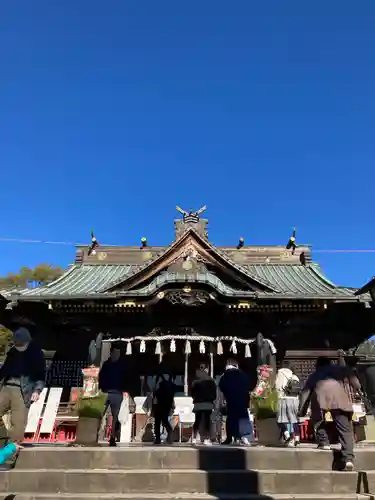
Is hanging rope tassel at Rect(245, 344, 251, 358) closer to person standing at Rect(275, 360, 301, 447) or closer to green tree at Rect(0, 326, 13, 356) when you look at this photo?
person standing at Rect(275, 360, 301, 447)

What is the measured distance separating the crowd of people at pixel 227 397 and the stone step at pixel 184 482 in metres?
0.33

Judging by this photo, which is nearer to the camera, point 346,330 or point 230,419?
point 230,419

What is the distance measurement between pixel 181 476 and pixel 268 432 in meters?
2.87

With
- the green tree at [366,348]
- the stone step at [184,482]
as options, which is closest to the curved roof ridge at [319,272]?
the green tree at [366,348]

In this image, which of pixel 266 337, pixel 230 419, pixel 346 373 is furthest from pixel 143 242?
pixel 346 373

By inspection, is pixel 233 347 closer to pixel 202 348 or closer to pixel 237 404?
pixel 202 348

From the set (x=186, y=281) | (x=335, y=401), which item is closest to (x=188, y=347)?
(x=186, y=281)

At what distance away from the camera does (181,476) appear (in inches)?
218

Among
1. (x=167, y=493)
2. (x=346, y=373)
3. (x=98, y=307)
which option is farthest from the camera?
(x=98, y=307)

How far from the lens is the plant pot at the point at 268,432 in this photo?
7809 mm

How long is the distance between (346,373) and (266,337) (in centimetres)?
700

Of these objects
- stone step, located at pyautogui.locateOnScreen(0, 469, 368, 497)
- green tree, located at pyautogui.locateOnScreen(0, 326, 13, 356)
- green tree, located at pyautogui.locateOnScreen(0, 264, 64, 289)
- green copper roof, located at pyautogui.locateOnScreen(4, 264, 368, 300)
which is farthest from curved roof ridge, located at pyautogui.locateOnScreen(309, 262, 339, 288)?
green tree, located at pyautogui.locateOnScreen(0, 264, 64, 289)

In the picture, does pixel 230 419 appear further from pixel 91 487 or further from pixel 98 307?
pixel 98 307

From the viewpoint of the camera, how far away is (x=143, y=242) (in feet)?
58.4
